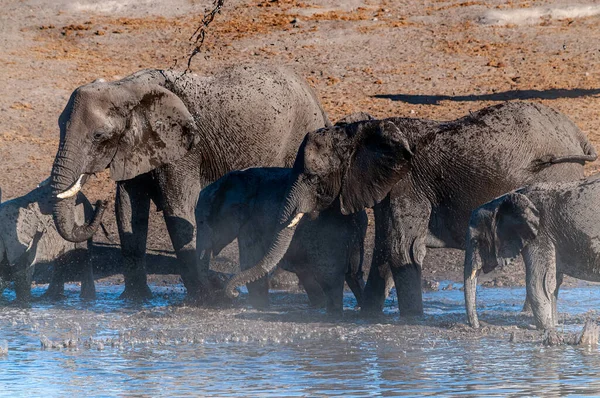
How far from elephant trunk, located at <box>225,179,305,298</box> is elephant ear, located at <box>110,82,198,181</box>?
1531 millimetres

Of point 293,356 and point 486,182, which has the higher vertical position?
point 486,182

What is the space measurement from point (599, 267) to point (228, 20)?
14370mm

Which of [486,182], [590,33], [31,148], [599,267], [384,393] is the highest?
[590,33]

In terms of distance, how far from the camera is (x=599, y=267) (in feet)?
30.8

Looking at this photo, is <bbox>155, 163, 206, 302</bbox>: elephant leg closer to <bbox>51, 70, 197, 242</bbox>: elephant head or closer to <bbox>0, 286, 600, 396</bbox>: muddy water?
<bbox>51, 70, 197, 242</bbox>: elephant head

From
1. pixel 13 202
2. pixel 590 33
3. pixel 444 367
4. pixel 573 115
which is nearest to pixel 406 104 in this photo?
pixel 573 115

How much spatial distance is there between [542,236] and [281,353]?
212cm

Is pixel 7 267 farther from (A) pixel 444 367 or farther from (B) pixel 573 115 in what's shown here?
(B) pixel 573 115

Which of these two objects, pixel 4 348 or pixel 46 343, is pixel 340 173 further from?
pixel 4 348

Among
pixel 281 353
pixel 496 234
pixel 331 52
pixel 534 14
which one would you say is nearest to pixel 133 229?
pixel 281 353

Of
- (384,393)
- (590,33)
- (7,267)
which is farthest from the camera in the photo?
(590,33)

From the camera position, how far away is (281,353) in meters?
8.77

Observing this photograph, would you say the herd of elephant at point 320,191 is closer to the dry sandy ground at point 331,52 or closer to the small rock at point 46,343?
the small rock at point 46,343

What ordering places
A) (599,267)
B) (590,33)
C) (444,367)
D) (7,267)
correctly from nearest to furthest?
(444,367)
(599,267)
(7,267)
(590,33)
